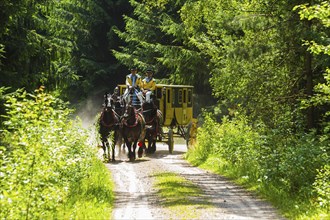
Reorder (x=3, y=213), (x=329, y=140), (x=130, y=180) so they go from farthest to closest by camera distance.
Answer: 1. (x=130, y=180)
2. (x=329, y=140)
3. (x=3, y=213)

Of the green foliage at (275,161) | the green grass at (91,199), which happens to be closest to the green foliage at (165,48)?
the green foliage at (275,161)

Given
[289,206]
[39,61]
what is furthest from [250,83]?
[39,61]

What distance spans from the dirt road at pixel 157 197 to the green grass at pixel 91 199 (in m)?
0.22

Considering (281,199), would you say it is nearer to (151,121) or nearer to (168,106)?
(151,121)

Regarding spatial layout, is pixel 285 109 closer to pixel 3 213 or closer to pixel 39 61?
pixel 39 61

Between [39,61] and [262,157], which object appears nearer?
[262,157]

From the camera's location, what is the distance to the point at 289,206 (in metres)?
13.1

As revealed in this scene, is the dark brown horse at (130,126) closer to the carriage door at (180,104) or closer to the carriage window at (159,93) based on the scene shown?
the carriage window at (159,93)

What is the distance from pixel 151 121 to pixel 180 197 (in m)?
11.7

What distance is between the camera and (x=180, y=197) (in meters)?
Result: 14.0

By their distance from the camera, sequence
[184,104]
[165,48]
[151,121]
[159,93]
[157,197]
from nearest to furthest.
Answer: [157,197], [151,121], [159,93], [184,104], [165,48]

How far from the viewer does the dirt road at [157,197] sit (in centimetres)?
1241

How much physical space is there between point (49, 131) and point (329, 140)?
24.5 ft

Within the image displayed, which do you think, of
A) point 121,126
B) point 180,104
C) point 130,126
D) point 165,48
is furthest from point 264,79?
point 165,48
